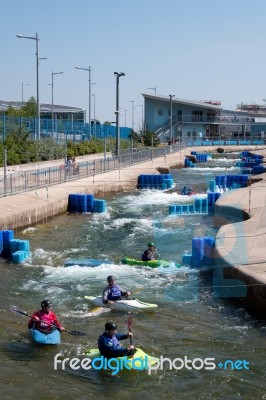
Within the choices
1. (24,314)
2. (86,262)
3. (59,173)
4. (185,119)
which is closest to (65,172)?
(59,173)

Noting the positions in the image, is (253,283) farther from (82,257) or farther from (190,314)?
(82,257)

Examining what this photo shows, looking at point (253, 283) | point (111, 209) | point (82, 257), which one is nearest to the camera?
point (253, 283)

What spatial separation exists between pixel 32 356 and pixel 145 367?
2.57 meters

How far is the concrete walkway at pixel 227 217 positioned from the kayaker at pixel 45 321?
188 inches

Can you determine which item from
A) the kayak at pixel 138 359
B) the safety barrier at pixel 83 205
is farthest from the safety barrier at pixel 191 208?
the kayak at pixel 138 359

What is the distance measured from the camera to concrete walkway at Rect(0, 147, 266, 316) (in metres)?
16.5

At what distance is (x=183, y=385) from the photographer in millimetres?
12484

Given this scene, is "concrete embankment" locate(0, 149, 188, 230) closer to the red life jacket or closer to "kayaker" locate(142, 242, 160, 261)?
"kayaker" locate(142, 242, 160, 261)

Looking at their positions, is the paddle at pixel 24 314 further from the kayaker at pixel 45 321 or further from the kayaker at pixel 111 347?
the kayaker at pixel 111 347

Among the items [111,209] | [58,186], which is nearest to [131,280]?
[111,209]

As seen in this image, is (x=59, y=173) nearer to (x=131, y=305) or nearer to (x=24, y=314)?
(x=131, y=305)

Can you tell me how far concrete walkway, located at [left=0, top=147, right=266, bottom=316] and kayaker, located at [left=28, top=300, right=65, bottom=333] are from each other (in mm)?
4785

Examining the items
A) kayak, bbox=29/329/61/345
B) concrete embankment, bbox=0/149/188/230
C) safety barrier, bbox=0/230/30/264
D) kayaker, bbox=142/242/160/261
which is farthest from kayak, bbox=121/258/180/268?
concrete embankment, bbox=0/149/188/230

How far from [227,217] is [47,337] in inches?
607
